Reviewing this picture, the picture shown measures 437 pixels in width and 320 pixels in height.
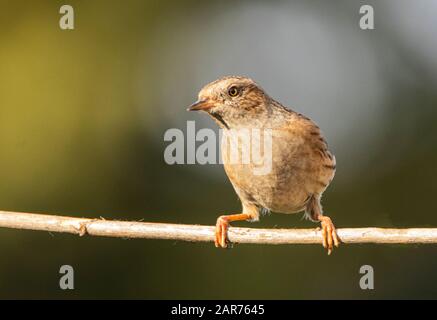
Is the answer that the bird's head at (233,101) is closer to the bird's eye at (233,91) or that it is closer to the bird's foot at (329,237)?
the bird's eye at (233,91)

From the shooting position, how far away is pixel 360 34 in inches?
349

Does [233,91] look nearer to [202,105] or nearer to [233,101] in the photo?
[233,101]

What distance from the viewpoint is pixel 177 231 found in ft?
14.4

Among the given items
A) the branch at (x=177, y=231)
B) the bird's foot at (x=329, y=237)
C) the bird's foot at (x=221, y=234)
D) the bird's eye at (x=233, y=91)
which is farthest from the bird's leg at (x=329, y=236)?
the bird's eye at (x=233, y=91)

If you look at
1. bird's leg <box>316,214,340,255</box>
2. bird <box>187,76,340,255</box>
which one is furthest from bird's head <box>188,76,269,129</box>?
bird's leg <box>316,214,340,255</box>

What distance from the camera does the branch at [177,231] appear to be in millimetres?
4273

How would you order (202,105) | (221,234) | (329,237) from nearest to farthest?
1. (329,237)
2. (221,234)
3. (202,105)

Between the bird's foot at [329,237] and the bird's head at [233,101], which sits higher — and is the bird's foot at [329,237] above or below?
below

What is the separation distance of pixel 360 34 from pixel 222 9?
73.5 inches

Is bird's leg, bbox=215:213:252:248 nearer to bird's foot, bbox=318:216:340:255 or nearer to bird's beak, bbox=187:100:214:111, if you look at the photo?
bird's foot, bbox=318:216:340:255

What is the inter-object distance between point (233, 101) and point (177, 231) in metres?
1.53

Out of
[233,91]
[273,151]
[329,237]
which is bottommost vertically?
[329,237]

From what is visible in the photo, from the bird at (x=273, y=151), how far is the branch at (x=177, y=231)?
760 millimetres

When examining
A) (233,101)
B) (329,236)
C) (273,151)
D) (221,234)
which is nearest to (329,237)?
(329,236)
